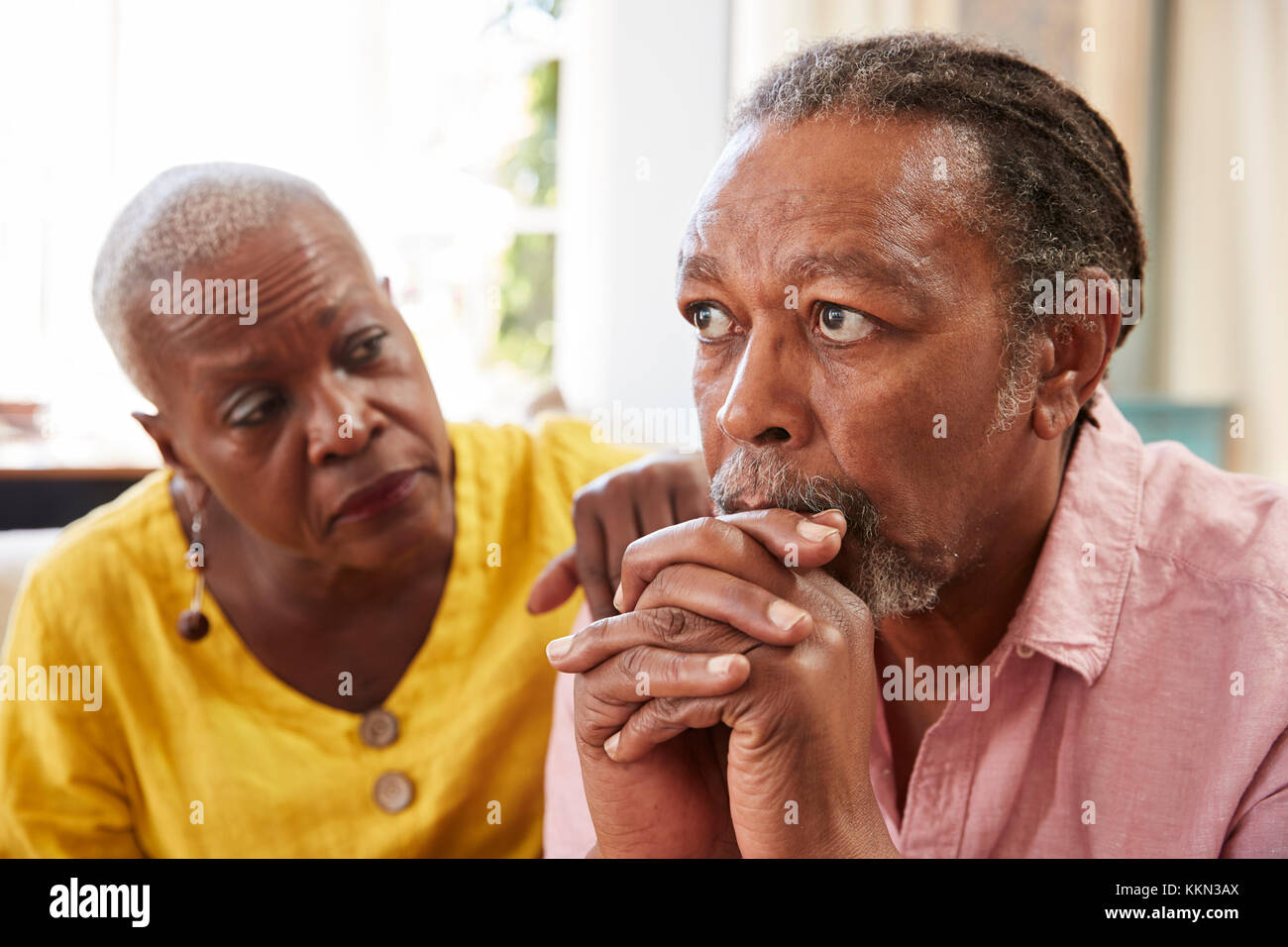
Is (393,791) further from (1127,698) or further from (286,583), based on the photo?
(1127,698)

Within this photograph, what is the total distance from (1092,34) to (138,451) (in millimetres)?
1535

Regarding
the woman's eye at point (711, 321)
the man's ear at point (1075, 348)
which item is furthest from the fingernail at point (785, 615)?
the man's ear at point (1075, 348)

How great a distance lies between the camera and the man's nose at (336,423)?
0.94m

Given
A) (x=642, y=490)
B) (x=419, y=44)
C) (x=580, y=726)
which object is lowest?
(x=580, y=726)

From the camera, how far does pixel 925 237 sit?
75 cm

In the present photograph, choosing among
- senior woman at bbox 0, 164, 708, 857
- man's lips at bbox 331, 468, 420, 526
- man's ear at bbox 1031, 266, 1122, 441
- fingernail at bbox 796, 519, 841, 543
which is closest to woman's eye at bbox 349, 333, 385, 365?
senior woman at bbox 0, 164, 708, 857

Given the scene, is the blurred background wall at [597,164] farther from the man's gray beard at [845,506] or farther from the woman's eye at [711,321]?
the man's gray beard at [845,506]

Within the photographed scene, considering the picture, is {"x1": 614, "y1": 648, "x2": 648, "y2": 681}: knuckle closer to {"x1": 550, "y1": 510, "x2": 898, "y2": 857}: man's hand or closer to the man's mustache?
{"x1": 550, "y1": 510, "x2": 898, "y2": 857}: man's hand

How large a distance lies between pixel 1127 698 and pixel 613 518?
1.50ft

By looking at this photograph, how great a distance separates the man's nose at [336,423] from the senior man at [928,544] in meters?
0.30

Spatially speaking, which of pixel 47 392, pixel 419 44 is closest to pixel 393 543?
pixel 47 392

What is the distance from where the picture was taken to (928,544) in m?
0.82

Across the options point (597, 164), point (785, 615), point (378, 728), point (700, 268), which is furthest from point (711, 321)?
point (597, 164)
